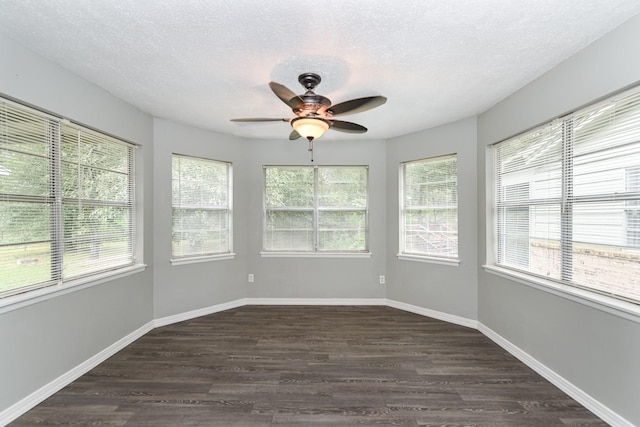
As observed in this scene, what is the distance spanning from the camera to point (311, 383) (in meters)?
2.38

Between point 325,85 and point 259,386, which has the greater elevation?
point 325,85

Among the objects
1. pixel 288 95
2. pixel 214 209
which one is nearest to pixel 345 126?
pixel 288 95

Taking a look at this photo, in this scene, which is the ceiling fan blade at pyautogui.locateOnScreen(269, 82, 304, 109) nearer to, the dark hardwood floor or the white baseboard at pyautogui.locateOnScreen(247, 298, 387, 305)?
the dark hardwood floor

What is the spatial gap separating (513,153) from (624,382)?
205 centimetres

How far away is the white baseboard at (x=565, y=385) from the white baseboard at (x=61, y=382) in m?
3.87

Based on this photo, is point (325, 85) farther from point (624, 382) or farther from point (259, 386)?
point (624, 382)

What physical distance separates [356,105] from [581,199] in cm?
184

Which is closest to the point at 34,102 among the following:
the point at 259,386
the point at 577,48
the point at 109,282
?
the point at 109,282

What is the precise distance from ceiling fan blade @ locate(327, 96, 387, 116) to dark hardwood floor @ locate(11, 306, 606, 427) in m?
2.15

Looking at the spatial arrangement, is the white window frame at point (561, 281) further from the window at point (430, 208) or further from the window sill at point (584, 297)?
the window at point (430, 208)

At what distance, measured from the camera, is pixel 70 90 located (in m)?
2.44

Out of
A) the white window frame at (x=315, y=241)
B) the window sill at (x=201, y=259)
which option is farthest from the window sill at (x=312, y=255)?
the window sill at (x=201, y=259)

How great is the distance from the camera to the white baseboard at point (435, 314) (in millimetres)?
3582

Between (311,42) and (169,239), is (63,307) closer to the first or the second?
(169,239)
